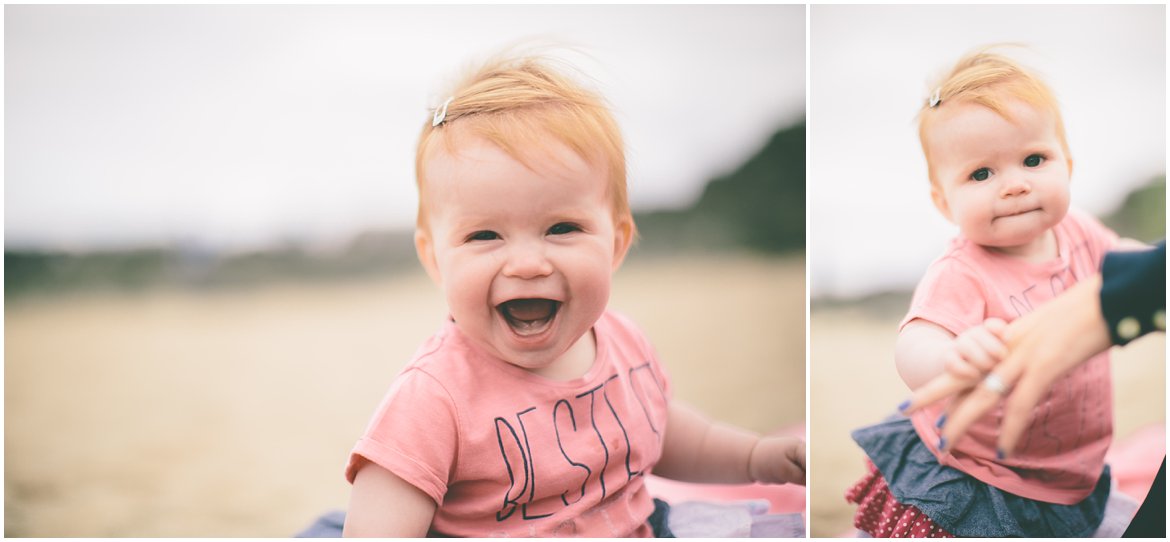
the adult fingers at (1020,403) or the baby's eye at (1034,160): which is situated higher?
the baby's eye at (1034,160)

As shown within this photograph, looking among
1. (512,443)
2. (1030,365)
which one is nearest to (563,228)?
(512,443)

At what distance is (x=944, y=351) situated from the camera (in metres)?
1.64

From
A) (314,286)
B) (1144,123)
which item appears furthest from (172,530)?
(1144,123)

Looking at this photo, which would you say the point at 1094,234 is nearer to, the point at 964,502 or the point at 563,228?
the point at 964,502

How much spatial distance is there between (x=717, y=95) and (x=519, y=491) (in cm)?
85

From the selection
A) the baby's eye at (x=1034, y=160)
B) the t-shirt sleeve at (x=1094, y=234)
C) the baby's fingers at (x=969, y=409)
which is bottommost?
the baby's fingers at (x=969, y=409)

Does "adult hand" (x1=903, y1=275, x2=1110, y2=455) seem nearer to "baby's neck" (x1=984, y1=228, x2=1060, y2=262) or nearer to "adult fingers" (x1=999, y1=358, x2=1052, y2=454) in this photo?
"adult fingers" (x1=999, y1=358, x2=1052, y2=454)

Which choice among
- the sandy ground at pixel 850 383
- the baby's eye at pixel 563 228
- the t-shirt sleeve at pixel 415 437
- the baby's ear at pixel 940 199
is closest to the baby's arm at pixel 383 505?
the t-shirt sleeve at pixel 415 437

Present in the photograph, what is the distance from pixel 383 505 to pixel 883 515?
2.89 ft

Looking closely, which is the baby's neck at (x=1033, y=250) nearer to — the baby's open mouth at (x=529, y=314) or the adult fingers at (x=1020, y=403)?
the adult fingers at (x=1020, y=403)

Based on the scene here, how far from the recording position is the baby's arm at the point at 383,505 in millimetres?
1534

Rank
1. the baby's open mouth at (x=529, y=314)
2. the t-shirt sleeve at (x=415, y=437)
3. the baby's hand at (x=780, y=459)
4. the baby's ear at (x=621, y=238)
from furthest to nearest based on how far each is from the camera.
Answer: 1. the baby's hand at (x=780, y=459)
2. the baby's ear at (x=621, y=238)
3. the baby's open mouth at (x=529, y=314)
4. the t-shirt sleeve at (x=415, y=437)

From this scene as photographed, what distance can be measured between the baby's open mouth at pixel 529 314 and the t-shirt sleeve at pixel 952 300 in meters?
0.60

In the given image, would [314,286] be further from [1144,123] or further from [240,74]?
[1144,123]
